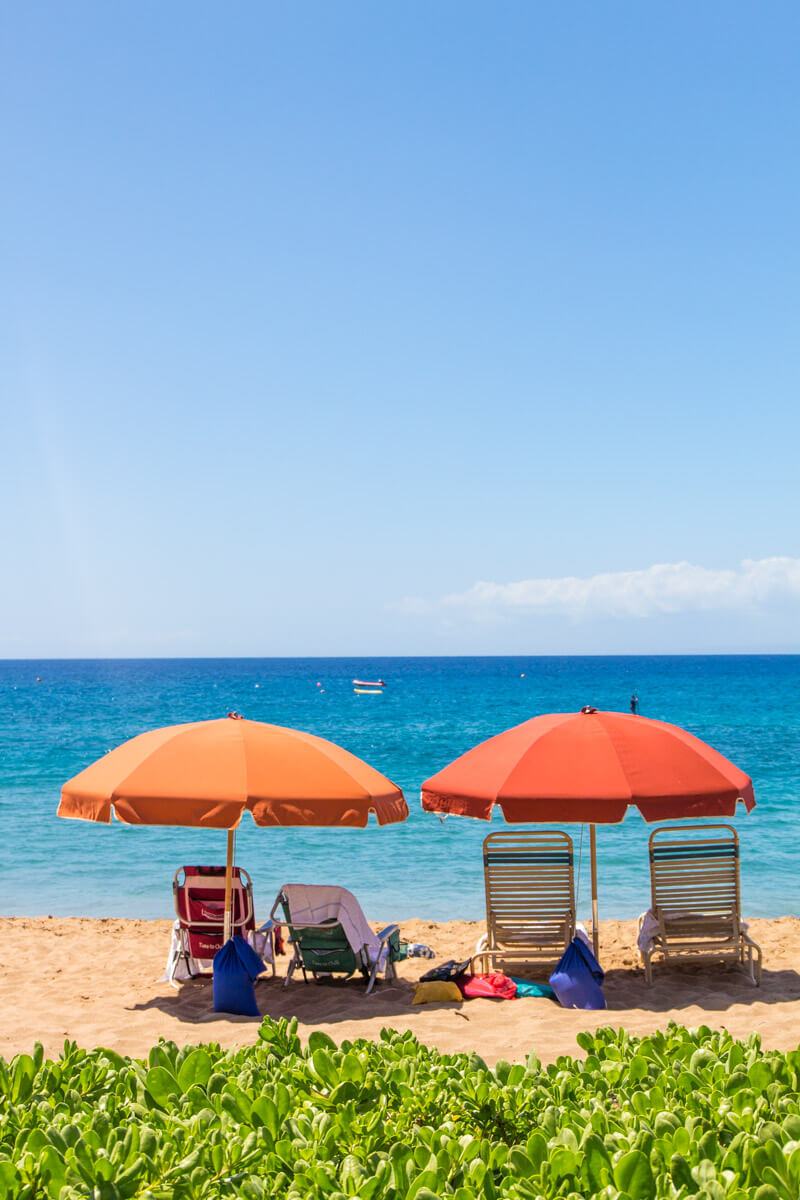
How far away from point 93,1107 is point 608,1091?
1.47 metres

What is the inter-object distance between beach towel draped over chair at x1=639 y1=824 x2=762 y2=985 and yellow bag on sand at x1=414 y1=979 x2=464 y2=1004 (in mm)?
1614

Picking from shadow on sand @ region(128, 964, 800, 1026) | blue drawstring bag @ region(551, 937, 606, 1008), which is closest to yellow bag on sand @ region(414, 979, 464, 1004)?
shadow on sand @ region(128, 964, 800, 1026)

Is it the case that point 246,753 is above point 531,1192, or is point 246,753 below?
above

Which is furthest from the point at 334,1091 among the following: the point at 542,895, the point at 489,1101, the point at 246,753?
the point at 542,895

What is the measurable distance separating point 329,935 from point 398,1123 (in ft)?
17.3

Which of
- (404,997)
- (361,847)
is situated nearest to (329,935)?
(404,997)

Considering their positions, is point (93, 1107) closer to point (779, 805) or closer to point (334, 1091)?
point (334, 1091)

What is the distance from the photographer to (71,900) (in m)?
13.3

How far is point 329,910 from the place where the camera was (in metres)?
7.86

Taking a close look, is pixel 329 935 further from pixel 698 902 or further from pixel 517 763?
pixel 698 902

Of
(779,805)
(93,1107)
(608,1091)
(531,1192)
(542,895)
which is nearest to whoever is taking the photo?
(531,1192)

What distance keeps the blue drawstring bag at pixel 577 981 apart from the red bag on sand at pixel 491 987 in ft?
1.22

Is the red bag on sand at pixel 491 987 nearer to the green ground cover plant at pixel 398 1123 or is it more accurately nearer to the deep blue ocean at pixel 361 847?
the green ground cover plant at pixel 398 1123

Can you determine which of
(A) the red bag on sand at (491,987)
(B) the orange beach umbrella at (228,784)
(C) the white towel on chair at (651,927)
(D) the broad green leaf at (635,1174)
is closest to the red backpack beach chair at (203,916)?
(B) the orange beach umbrella at (228,784)
